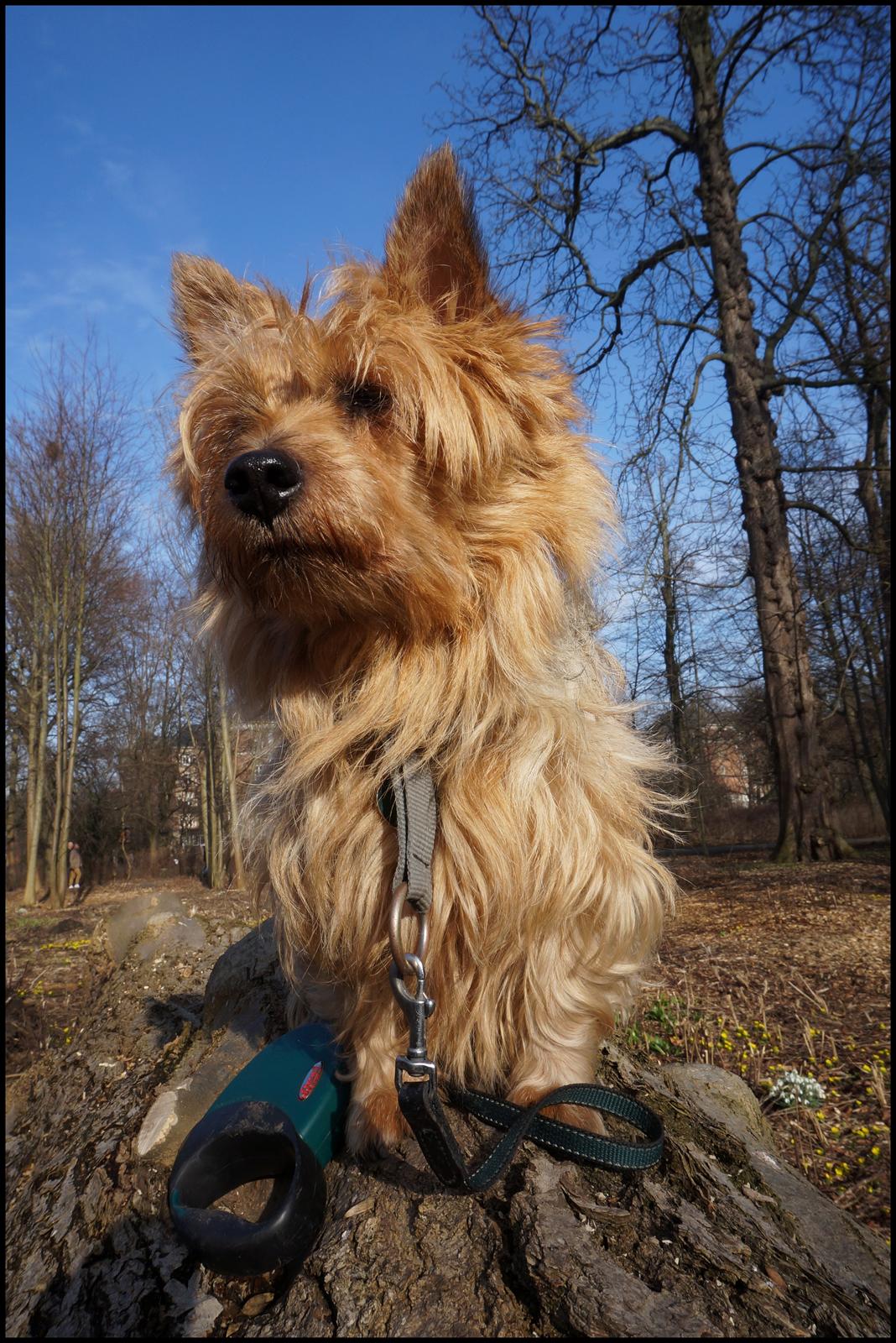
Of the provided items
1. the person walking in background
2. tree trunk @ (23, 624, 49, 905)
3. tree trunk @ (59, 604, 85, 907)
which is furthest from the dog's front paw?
the person walking in background

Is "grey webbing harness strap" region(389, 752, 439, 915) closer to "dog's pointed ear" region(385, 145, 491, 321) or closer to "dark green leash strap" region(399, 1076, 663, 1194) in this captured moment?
"dark green leash strap" region(399, 1076, 663, 1194)

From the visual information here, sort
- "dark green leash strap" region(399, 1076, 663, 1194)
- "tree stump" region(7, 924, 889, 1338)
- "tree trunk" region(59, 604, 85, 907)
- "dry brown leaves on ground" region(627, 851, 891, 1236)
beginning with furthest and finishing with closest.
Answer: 1. "tree trunk" region(59, 604, 85, 907)
2. "dry brown leaves on ground" region(627, 851, 891, 1236)
3. "dark green leash strap" region(399, 1076, 663, 1194)
4. "tree stump" region(7, 924, 889, 1338)

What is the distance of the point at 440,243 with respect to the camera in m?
2.12

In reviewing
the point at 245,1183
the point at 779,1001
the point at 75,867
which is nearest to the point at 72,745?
the point at 75,867

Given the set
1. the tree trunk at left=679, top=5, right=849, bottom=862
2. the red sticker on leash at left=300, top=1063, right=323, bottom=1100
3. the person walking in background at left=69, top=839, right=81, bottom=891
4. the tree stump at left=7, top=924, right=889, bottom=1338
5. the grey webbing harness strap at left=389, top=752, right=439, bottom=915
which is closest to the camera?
the tree stump at left=7, top=924, right=889, bottom=1338

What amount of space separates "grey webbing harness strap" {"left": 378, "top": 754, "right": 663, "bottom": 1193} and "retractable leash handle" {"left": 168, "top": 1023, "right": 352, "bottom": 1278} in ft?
0.85

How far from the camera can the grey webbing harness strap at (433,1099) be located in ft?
4.65

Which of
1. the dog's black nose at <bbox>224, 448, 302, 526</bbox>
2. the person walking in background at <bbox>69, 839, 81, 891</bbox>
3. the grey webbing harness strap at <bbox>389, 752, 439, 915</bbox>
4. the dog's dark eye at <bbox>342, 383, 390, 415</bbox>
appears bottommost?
the person walking in background at <bbox>69, 839, 81, 891</bbox>

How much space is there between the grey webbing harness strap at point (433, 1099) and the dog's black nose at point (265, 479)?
0.74 meters

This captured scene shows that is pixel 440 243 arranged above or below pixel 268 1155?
above

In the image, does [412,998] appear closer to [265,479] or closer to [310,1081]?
[310,1081]

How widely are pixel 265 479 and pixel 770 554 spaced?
8.95 metres

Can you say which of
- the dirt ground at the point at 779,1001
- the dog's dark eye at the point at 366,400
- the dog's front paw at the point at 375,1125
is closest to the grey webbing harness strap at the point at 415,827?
→ the dog's front paw at the point at 375,1125

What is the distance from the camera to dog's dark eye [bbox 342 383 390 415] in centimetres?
200
